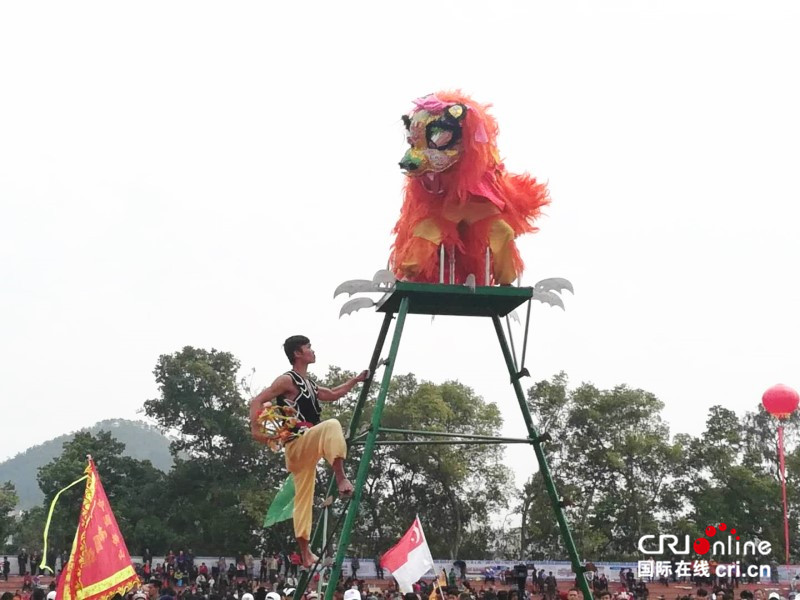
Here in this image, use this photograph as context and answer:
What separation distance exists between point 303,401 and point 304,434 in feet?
0.89

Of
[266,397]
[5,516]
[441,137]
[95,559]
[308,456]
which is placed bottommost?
[95,559]

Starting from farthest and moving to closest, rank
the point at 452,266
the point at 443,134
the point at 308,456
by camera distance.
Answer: the point at 452,266 < the point at 443,134 < the point at 308,456

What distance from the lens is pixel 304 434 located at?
24.0ft

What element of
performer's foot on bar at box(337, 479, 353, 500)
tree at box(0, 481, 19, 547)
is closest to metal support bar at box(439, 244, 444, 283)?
performer's foot on bar at box(337, 479, 353, 500)

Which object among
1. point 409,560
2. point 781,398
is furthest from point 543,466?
point 781,398

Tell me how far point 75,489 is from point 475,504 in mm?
16879

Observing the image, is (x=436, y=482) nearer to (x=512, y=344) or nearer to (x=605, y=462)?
(x=605, y=462)

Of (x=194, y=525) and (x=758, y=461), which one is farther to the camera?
(x=758, y=461)

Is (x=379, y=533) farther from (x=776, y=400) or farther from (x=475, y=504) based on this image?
(x=776, y=400)

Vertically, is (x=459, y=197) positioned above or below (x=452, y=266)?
above

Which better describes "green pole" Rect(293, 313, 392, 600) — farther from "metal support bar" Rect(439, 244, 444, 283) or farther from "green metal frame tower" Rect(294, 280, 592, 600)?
"metal support bar" Rect(439, 244, 444, 283)

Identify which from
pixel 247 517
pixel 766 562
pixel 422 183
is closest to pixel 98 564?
pixel 422 183

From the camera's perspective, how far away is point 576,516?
137 ft

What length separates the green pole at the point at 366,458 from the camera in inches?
279
